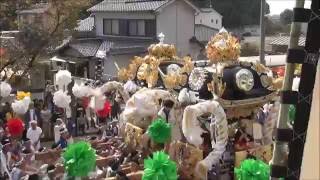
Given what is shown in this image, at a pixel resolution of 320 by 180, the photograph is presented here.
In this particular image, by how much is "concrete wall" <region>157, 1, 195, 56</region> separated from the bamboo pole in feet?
72.8

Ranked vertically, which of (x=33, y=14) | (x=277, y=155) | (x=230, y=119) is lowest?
(x=230, y=119)

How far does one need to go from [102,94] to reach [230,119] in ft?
12.7

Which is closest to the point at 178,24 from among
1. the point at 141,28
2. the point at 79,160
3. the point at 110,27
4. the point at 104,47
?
the point at 141,28

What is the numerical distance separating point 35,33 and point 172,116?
307 inches

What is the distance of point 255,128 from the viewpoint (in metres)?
9.30

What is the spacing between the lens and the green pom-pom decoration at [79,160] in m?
7.34

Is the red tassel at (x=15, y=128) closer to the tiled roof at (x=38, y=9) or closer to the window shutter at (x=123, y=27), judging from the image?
the tiled roof at (x=38, y=9)

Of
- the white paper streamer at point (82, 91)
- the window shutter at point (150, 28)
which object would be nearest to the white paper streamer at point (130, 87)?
the white paper streamer at point (82, 91)

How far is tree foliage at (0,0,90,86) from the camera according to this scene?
49.1ft

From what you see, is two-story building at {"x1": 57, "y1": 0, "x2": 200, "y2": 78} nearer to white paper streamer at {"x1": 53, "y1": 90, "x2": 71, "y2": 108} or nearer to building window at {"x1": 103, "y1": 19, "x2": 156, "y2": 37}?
building window at {"x1": 103, "y1": 19, "x2": 156, "y2": 37}

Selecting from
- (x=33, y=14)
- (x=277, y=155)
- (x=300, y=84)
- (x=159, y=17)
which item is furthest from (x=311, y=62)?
(x=159, y=17)

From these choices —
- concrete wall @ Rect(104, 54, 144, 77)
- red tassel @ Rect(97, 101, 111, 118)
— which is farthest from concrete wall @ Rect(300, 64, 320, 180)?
concrete wall @ Rect(104, 54, 144, 77)

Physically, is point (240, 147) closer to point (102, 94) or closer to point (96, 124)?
point (102, 94)

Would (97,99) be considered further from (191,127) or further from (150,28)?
(150,28)
